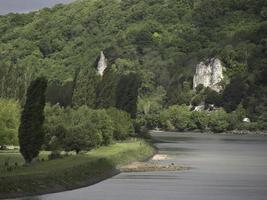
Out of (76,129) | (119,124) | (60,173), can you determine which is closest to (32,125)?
(60,173)

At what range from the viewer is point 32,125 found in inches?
2744

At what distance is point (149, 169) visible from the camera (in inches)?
3435

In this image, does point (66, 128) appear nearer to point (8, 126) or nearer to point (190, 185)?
point (8, 126)

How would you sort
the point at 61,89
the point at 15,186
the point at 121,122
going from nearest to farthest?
the point at 15,186 → the point at 121,122 → the point at 61,89

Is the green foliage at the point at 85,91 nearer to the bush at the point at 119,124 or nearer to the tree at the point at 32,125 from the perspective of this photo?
the bush at the point at 119,124

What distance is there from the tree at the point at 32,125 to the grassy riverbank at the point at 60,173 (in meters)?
2.05

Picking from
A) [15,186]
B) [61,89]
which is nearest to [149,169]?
[15,186]

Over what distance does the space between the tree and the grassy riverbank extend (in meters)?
2.05

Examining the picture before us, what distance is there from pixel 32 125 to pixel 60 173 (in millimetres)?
9702

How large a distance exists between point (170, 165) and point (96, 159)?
66.0 feet

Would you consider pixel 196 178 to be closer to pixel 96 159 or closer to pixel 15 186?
pixel 96 159

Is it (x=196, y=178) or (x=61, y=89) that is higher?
(x=61, y=89)

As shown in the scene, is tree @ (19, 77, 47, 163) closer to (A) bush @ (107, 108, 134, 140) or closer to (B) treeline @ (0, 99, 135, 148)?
(B) treeline @ (0, 99, 135, 148)

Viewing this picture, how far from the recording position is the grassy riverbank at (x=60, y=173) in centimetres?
5356
